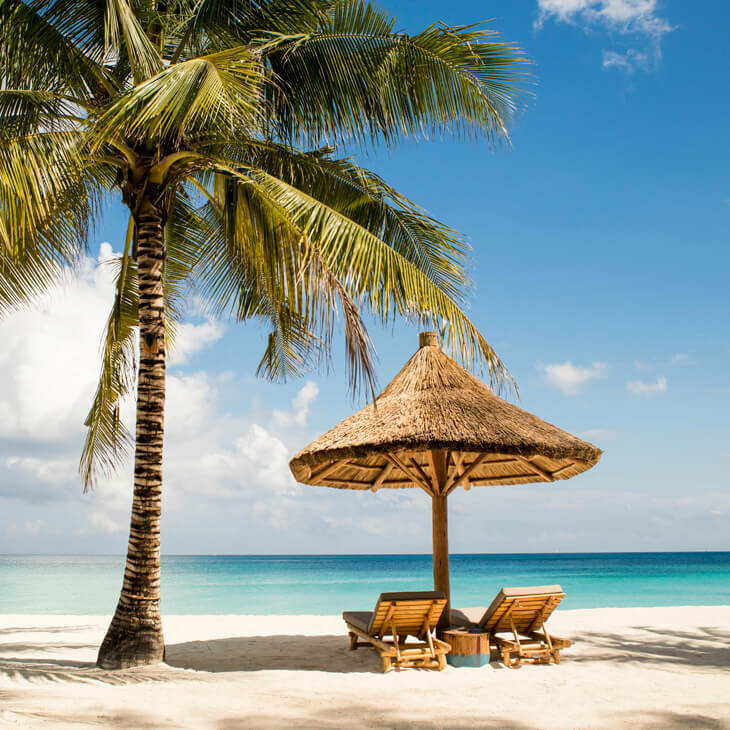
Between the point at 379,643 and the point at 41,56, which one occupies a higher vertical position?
the point at 41,56

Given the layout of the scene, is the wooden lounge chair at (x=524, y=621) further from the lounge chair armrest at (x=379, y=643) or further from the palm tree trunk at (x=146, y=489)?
the palm tree trunk at (x=146, y=489)

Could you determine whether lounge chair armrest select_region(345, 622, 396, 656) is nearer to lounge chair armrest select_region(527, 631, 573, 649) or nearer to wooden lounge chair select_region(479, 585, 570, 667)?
wooden lounge chair select_region(479, 585, 570, 667)

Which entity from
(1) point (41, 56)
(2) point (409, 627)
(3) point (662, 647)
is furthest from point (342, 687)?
(1) point (41, 56)

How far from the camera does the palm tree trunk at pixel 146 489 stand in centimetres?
552

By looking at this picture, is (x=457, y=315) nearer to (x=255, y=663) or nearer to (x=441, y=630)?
(x=441, y=630)

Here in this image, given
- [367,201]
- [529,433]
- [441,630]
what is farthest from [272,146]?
[441,630]

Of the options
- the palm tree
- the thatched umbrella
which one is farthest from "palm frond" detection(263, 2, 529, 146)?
the thatched umbrella

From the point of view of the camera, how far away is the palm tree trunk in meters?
5.52

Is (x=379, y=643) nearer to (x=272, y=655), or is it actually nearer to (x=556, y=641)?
(x=272, y=655)

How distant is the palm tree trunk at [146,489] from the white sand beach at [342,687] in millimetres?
256

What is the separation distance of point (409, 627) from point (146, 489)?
98.3 inches

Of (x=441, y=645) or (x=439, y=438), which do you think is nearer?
(x=439, y=438)

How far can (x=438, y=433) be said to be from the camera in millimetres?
5414

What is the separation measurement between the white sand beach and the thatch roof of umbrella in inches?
66.8
